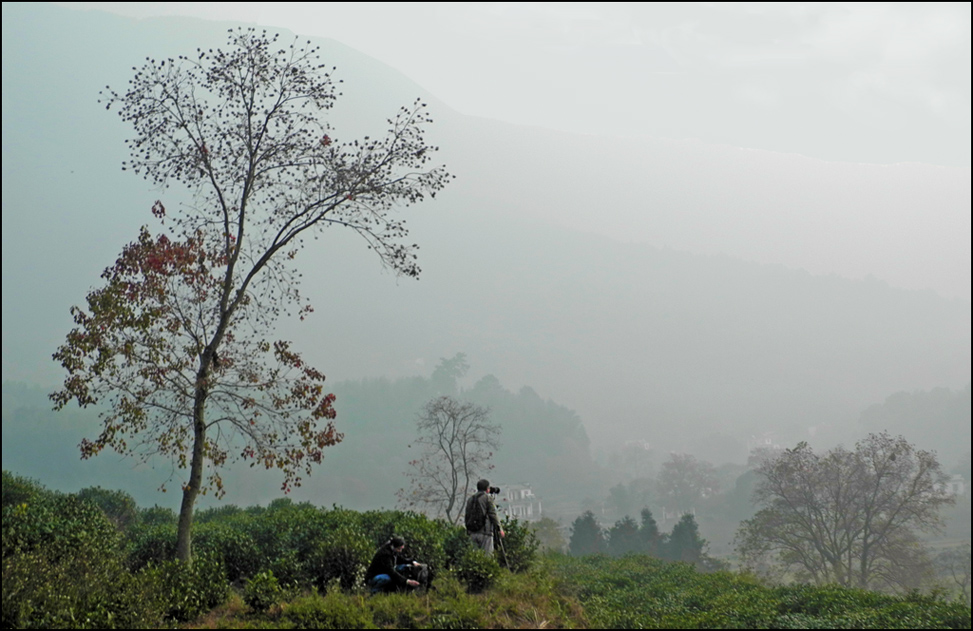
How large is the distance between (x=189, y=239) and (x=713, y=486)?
9387cm

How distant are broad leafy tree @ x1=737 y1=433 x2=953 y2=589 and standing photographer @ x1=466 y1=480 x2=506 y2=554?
27225 millimetres

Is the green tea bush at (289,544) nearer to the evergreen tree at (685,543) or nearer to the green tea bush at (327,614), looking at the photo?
the green tea bush at (327,614)

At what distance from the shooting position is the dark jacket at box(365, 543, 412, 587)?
10633mm

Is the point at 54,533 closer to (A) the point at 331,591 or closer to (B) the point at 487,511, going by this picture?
(A) the point at 331,591

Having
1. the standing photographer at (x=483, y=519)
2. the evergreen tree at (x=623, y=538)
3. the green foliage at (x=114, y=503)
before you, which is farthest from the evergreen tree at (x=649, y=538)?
the standing photographer at (x=483, y=519)

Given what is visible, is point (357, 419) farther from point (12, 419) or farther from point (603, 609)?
point (603, 609)

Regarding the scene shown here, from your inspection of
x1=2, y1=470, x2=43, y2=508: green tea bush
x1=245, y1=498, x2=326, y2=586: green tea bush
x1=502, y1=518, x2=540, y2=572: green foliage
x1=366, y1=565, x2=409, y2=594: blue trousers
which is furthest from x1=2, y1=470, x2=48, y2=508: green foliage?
x1=502, y1=518, x2=540, y2=572: green foliage

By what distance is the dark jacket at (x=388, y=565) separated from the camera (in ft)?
34.9

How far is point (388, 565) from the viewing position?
10758 mm

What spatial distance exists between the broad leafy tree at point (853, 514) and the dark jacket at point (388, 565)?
29249mm

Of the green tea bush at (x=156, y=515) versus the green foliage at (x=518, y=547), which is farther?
the green tea bush at (x=156, y=515)

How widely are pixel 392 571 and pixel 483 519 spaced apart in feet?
7.21

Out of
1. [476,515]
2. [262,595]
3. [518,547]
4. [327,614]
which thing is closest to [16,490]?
[262,595]

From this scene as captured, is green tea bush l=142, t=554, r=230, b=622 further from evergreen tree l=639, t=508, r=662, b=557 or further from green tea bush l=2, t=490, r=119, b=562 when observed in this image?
evergreen tree l=639, t=508, r=662, b=557
